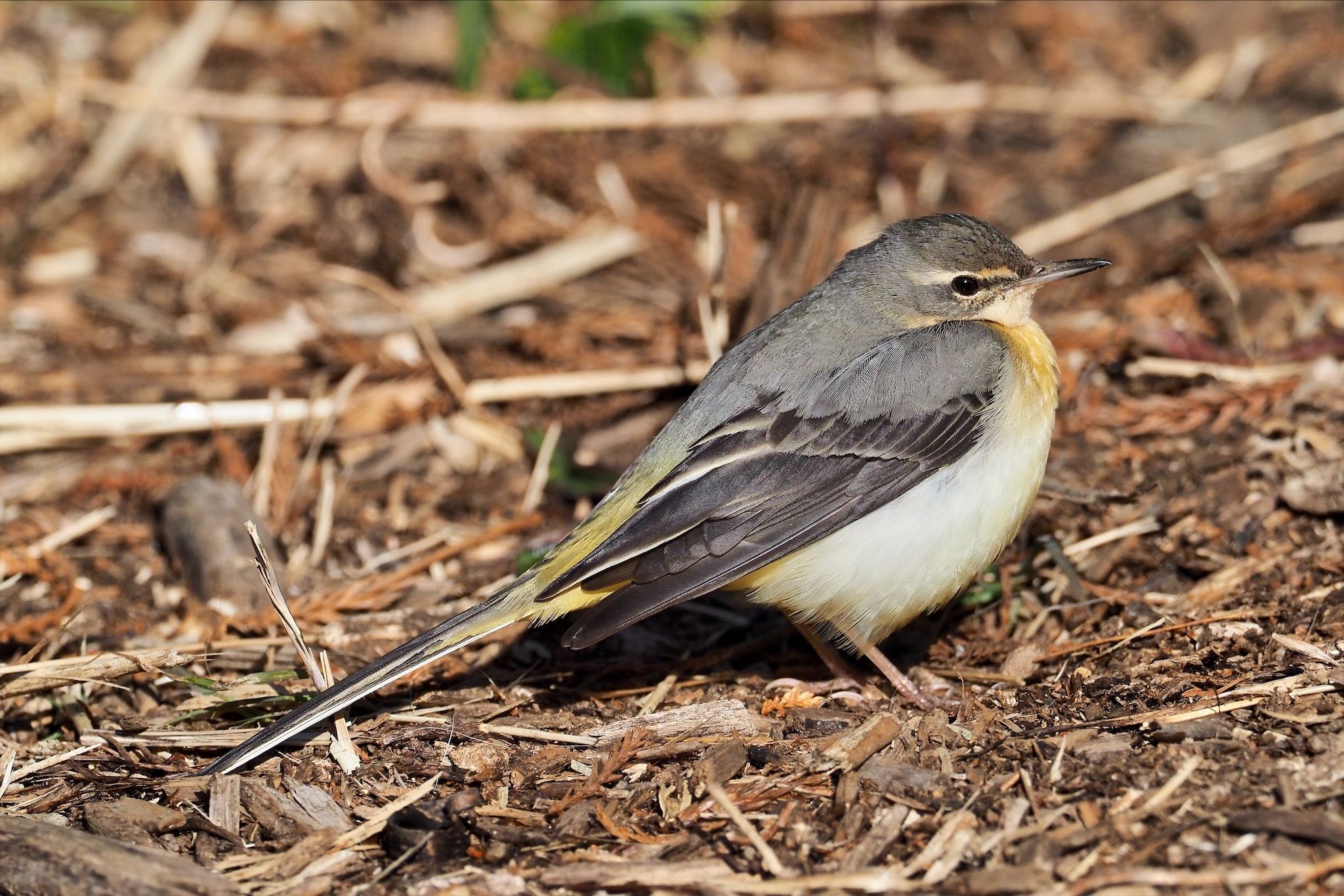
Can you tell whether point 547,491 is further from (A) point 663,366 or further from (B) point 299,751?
(B) point 299,751

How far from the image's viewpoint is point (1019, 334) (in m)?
6.03

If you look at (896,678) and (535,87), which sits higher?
(535,87)

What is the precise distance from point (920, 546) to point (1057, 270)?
1584mm

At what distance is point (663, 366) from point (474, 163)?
292cm

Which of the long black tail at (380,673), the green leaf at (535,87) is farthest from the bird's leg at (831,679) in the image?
the green leaf at (535,87)

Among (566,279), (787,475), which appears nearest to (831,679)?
(787,475)

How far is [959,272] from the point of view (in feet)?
19.7

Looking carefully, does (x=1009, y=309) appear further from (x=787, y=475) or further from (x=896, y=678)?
(x=896, y=678)

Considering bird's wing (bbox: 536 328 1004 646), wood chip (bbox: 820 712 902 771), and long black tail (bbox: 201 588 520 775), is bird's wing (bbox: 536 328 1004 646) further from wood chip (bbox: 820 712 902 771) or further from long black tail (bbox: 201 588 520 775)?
wood chip (bbox: 820 712 902 771)

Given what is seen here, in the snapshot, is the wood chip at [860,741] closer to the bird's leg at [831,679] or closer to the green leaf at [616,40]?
the bird's leg at [831,679]

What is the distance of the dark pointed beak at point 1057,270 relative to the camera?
5.97m

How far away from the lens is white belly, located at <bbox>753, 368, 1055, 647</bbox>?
5.32m

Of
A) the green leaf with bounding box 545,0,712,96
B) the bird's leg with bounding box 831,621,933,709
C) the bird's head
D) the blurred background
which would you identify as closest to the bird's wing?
the bird's head

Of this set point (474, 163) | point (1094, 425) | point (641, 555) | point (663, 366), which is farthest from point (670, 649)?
point (474, 163)
